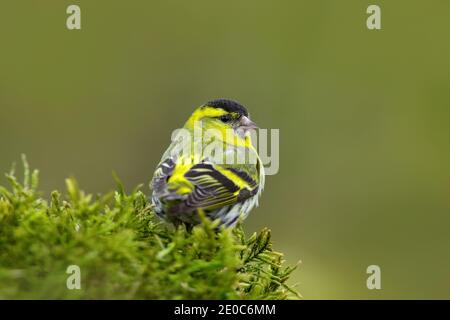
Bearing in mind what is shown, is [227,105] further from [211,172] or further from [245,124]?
[211,172]

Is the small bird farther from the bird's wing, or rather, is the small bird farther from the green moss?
the green moss

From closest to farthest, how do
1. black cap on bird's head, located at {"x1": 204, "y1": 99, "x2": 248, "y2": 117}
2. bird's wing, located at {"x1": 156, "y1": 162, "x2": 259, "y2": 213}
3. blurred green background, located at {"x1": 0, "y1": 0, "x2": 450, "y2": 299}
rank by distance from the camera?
bird's wing, located at {"x1": 156, "y1": 162, "x2": 259, "y2": 213} < black cap on bird's head, located at {"x1": 204, "y1": 99, "x2": 248, "y2": 117} < blurred green background, located at {"x1": 0, "y1": 0, "x2": 450, "y2": 299}

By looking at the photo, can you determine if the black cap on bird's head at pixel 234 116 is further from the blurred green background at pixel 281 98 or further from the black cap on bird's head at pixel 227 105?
the blurred green background at pixel 281 98

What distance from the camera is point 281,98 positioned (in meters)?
10.1

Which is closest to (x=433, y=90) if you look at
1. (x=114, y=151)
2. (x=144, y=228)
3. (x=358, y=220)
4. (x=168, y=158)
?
(x=358, y=220)

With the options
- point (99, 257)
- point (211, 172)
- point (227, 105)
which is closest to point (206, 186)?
point (211, 172)

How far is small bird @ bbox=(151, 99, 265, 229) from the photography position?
3697 millimetres

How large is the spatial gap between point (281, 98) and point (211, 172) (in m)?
6.17

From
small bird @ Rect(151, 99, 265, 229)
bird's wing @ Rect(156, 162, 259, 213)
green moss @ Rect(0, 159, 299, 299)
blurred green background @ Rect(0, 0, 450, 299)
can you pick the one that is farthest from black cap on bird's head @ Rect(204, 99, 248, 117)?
blurred green background @ Rect(0, 0, 450, 299)

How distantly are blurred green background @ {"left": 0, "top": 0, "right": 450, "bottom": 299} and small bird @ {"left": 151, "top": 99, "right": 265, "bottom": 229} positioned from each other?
3627 millimetres

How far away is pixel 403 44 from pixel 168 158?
7.25 metres

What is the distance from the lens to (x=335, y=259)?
26.8 feet
